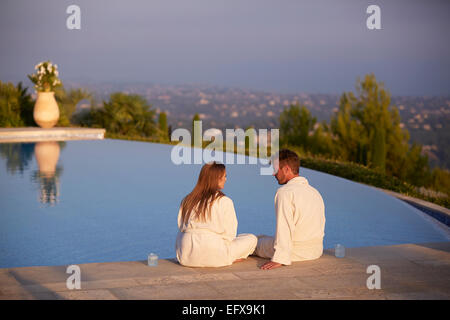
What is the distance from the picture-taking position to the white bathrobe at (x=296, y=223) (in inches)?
142

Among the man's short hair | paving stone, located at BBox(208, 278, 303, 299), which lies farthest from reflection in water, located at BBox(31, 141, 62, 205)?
paving stone, located at BBox(208, 278, 303, 299)

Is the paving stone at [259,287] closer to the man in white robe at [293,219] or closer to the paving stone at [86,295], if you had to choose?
the man in white robe at [293,219]

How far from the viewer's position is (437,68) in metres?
20.8

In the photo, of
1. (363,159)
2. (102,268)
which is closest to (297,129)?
(363,159)

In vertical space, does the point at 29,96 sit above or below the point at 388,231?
above

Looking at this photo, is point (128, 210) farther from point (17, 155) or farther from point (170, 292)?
point (17, 155)

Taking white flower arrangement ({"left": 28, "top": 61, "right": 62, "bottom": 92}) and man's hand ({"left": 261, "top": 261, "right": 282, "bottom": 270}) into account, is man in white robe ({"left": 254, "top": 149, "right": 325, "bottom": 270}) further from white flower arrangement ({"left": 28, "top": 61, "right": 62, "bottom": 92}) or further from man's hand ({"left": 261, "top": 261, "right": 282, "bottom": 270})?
white flower arrangement ({"left": 28, "top": 61, "right": 62, "bottom": 92})

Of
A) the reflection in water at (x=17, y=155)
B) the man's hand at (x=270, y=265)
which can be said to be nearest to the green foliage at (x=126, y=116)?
the reflection in water at (x=17, y=155)

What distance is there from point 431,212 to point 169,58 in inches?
860

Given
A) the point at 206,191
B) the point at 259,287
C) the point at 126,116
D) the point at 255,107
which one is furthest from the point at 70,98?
the point at 259,287

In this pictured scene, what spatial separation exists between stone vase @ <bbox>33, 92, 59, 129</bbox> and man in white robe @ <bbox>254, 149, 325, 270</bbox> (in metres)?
13.3

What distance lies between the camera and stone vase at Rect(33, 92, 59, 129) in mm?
15727
